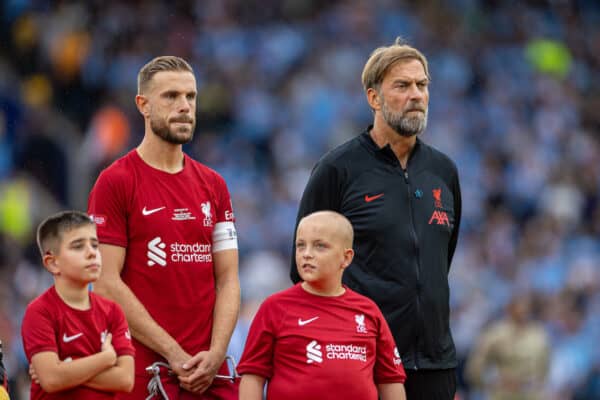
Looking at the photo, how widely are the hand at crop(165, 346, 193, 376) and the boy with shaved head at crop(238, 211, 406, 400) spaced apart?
28 cm

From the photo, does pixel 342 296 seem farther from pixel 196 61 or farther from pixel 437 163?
pixel 196 61

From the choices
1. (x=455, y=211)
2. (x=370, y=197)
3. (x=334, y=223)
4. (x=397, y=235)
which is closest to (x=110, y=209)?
(x=334, y=223)

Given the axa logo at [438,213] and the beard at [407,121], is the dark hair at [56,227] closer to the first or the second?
the beard at [407,121]

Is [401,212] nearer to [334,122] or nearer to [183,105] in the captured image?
[183,105]

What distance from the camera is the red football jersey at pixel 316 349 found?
18.9ft

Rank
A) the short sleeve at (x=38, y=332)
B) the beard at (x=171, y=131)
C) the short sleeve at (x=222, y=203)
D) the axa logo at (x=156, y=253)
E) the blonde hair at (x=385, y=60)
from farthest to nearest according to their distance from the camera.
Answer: the blonde hair at (x=385, y=60) < the short sleeve at (x=222, y=203) < the beard at (x=171, y=131) < the axa logo at (x=156, y=253) < the short sleeve at (x=38, y=332)

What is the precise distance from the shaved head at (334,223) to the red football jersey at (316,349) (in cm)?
29

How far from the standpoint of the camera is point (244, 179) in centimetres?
1702

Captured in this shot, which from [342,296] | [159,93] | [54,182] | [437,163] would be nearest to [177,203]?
[159,93]

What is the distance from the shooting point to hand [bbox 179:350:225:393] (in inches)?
231

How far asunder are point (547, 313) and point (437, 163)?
8.32m

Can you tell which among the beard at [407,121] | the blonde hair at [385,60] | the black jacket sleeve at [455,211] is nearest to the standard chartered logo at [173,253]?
the beard at [407,121]

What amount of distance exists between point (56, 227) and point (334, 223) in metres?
1.32

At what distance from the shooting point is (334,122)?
58.2 ft
